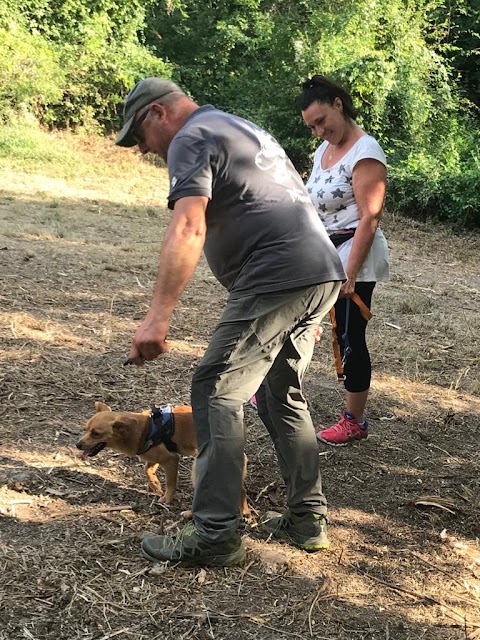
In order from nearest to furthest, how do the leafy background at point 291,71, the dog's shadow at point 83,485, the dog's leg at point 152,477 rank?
the dog's shadow at point 83,485, the dog's leg at point 152,477, the leafy background at point 291,71

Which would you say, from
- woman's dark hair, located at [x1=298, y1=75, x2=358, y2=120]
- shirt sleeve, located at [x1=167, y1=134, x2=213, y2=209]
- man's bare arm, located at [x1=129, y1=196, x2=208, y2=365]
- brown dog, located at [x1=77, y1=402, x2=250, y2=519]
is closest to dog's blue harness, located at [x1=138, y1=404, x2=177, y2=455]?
brown dog, located at [x1=77, y1=402, x2=250, y2=519]

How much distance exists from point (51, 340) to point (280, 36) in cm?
Answer: 1487

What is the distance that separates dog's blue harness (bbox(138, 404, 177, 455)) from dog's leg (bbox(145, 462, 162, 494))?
0.13 m

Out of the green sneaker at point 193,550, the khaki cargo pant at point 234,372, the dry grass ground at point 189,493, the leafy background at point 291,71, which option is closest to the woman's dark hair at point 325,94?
the khaki cargo pant at point 234,372

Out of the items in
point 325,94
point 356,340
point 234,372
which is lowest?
point 356,340

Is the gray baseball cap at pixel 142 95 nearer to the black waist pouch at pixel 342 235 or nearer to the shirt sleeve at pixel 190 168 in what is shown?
the shirt sleeve at pixel 190 168

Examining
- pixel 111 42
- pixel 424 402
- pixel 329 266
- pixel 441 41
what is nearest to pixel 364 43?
pixel 441 41

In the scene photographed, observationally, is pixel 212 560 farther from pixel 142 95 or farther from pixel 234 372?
pixel 142 95

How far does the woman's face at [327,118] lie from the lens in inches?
136

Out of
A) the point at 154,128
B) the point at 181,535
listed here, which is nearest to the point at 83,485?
the point at 181,535

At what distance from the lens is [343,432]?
3.95 m

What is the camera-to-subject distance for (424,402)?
4.74 metres

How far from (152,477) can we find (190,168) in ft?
5.40

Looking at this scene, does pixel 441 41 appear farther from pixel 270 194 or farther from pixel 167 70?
pixel 270 194
